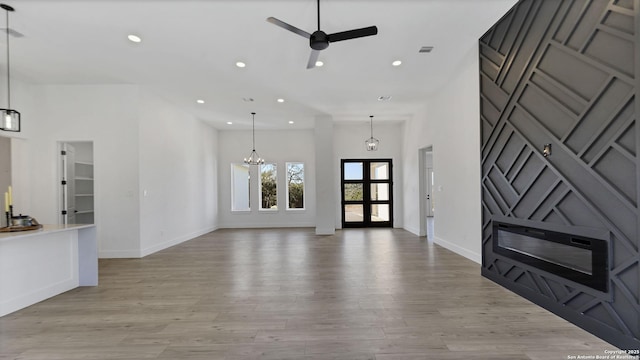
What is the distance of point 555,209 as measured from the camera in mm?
2740

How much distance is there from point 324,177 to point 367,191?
2063 millimetres

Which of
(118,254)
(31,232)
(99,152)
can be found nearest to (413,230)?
(118,254)

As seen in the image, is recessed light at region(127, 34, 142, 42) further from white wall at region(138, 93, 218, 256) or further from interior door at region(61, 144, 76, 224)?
interior door at region(61, 144, 76, 224)

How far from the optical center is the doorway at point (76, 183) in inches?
212

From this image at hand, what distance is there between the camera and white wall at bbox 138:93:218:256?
18.4 feet

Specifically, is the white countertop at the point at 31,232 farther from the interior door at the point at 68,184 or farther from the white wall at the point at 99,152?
the interior door at the point at 68,184

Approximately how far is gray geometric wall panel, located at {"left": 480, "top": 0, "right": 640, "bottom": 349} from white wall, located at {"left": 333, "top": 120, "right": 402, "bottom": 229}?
5.25 metres

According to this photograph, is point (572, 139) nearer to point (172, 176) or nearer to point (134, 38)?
point (134, 38)

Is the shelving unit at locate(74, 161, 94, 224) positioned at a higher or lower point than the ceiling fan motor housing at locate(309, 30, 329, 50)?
lower

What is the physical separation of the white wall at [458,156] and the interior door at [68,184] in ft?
23.4

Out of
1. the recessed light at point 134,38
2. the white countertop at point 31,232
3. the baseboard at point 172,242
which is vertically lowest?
the baseboard at point 172,242

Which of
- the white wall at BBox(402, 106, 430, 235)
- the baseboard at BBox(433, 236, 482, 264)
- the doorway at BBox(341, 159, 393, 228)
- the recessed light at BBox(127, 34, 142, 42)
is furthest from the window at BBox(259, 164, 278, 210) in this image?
the recessed light at BBox(127, 34, 142, 42)

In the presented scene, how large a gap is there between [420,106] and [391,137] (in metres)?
2.17

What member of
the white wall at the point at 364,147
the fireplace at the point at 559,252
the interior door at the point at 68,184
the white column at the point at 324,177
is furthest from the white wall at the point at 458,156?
the interior door at the point at 68,184
